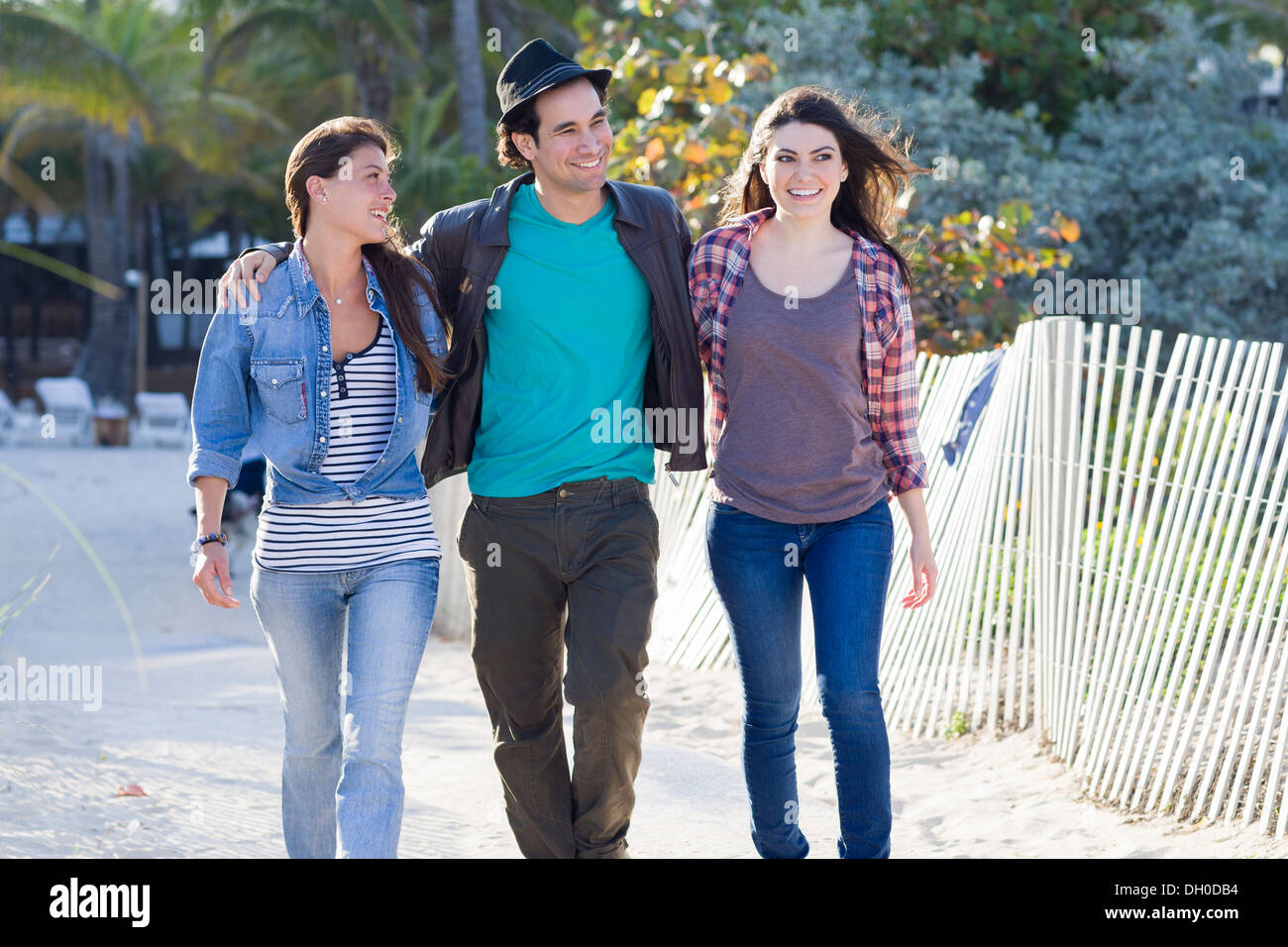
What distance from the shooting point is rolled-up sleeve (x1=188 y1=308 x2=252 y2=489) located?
3.10 m

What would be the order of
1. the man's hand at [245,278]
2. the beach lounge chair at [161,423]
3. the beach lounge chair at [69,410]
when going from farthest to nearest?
1. the beach lounge chair at [161,423]
2. the beach lounge chair at [69,410]
3. the man's hand at [245,278]

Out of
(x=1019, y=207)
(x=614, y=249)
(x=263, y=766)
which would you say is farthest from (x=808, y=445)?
(x=1019, y=207)

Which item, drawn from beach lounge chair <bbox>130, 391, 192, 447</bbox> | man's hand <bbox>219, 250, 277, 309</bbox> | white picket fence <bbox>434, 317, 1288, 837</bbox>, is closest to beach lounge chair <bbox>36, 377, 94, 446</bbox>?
beach lounge chair <bbox>130, 391, 192, 447</bbox>

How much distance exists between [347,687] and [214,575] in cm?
38

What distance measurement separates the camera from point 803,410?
327cm

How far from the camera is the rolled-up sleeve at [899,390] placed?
3.33m

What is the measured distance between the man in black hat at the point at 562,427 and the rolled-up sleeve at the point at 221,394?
23cm

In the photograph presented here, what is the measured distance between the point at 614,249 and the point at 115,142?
2854 cm

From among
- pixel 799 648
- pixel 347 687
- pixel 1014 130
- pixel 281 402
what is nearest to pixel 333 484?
pixel 281 402

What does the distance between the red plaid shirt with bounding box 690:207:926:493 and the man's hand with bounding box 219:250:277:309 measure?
1035 mm

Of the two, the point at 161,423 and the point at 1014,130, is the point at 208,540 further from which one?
the point at 161,423

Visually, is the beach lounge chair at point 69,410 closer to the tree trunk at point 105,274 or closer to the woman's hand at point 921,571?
the tree trunk at point 105,274

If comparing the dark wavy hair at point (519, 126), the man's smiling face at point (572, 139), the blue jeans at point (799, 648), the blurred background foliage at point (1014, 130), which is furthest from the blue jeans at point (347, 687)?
the blurred background foliage at point (1014, 130)
